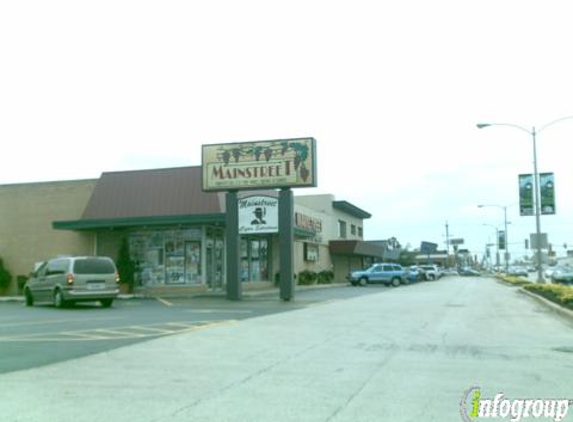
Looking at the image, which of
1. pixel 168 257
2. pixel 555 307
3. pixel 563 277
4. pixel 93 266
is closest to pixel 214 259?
pixel 168 257

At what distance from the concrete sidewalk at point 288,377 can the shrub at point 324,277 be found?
37770 millimetres

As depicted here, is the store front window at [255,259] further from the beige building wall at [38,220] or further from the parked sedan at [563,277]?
the parked sedan at [563,277]

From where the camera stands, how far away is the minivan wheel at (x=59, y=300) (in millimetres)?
24672

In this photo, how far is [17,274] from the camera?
121ft

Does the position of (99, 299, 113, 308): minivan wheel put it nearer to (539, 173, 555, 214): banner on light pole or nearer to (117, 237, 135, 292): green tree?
(117, 237, 135, 292): green tree

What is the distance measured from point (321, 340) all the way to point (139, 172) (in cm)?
2382

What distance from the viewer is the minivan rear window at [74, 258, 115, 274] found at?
24509 millimetres

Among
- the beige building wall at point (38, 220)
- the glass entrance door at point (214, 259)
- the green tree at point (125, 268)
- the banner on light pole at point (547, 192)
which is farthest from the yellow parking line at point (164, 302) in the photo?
the banner on light pole at point (547, 192)

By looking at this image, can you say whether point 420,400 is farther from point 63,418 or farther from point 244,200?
point 244,200

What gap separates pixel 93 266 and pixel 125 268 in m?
9.42

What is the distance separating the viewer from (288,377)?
383 inches

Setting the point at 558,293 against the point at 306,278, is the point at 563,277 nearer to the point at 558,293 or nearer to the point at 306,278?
the point at 306,278

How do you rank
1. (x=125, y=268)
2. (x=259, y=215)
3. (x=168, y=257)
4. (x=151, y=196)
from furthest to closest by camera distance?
(x=168, y=257) → (x=151, y=196) → (x=125, y=268) → (x=259, y=215)

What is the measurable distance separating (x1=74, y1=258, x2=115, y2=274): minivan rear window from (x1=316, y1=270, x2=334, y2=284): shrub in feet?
97.2
